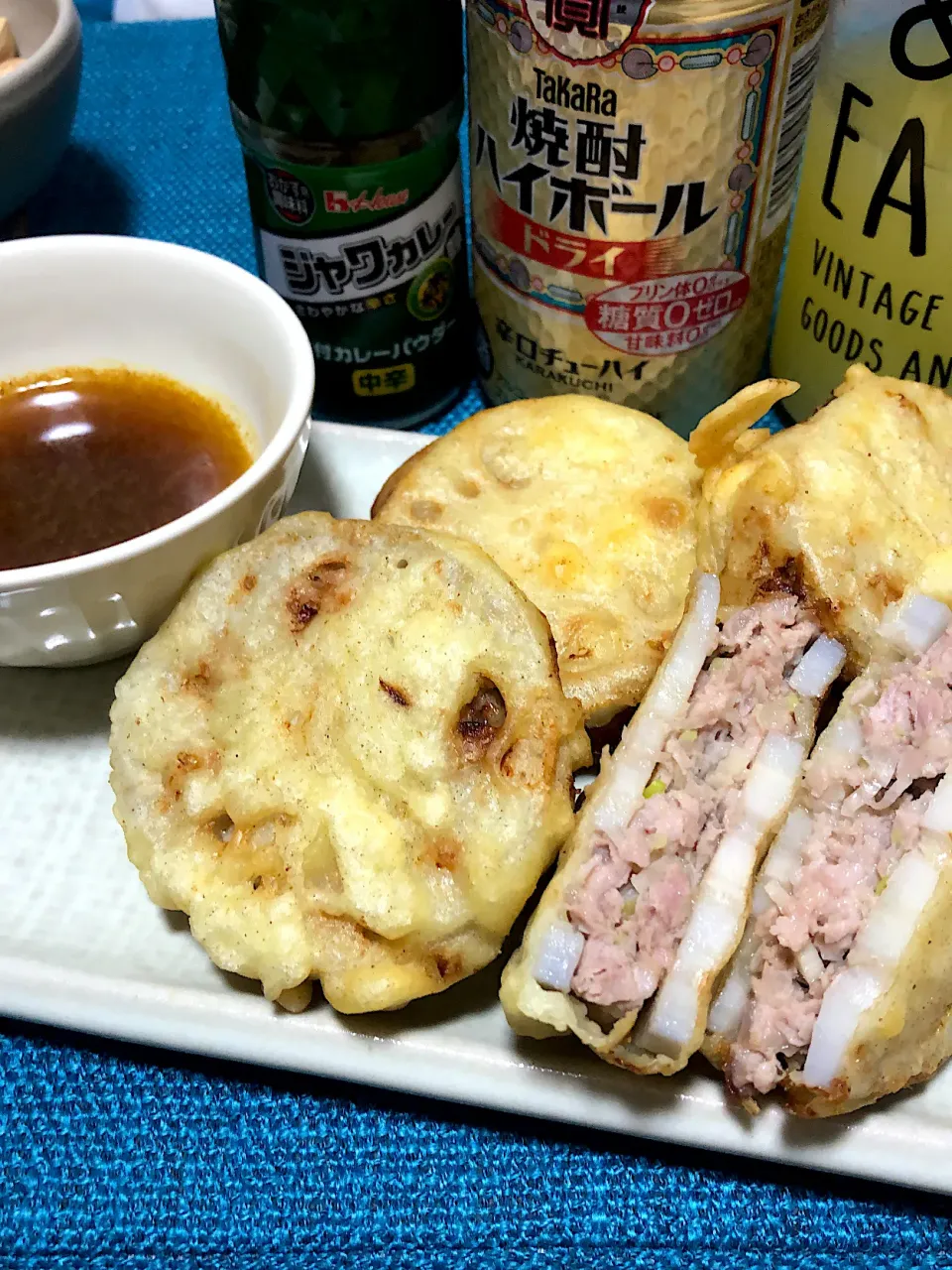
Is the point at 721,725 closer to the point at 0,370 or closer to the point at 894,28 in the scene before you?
the point at 894,28

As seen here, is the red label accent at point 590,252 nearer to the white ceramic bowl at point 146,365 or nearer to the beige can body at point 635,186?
the beige can body at point 635,186

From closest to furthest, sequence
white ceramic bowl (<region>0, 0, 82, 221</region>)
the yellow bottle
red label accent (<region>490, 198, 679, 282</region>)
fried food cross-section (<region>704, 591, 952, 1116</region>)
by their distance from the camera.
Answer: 1. fried food cross-section (<region>704, 591, 952, 1116</region>)
2. the yellow bottle
3. red label accent (<region>490, 198, 679, 282</region>)
4. white ceramic bowl (<region>0, 0, 82, 221</region>)

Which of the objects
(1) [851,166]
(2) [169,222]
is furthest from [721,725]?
(2) [169,222]

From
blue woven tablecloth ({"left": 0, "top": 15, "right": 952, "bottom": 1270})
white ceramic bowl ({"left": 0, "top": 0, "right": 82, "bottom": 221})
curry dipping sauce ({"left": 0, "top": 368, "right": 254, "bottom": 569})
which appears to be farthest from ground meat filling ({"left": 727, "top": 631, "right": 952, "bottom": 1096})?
white ceramic bowl ({"left": 0, "top": 0, "right": 82, "bottom": 221})

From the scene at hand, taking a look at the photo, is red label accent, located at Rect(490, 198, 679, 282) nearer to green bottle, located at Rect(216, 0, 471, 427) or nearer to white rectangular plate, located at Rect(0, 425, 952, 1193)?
green bottle, located at Rect(216, 0, 471, 427)

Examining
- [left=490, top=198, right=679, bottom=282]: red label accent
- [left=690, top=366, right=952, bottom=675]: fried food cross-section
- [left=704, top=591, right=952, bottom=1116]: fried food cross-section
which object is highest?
[left=490, top=198, right=679, bottom=282]: red label accent

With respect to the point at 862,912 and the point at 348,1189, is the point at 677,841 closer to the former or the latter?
the point at 862,912

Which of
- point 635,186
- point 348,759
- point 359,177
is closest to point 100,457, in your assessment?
point 359,177

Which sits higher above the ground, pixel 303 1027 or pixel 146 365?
pixel 146 365
